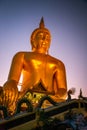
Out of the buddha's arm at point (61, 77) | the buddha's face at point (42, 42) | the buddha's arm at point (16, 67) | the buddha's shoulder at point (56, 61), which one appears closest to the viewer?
the buddha's arm at point (16, 67)

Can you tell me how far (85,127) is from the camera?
57cm

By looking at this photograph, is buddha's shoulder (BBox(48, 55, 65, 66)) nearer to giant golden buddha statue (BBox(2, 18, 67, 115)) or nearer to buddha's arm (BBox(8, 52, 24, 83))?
giant golden buddha statue (BBox(2, 18, 67, 115))

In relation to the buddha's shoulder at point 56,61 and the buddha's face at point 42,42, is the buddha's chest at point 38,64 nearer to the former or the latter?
the buddha's shoulder at point 56,61

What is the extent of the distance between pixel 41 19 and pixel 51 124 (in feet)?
10.5

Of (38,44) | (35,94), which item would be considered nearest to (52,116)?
(35,94)

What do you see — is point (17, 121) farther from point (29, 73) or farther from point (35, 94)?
point (29, 73)

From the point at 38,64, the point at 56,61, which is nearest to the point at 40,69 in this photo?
the point at 38,64

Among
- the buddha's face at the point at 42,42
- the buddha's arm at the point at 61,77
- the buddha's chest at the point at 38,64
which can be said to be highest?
the buddha's face at the point at 42,42

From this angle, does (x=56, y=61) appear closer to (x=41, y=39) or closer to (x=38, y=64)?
(x=38, y=64)

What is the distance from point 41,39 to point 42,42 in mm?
48

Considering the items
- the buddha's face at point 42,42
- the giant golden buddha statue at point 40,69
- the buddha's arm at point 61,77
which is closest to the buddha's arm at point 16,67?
the giant golden buddha statue at point 40,69

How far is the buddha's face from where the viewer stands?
11.4 ft

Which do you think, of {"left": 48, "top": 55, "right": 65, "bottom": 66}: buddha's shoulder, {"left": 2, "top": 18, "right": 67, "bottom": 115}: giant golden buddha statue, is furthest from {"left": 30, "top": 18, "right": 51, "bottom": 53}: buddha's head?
{"left": 48, "top": 55, "right": 65, "bottom": 66}: buddha's shoulder

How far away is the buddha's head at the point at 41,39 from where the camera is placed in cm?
349
